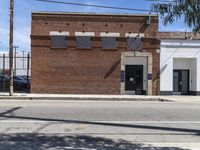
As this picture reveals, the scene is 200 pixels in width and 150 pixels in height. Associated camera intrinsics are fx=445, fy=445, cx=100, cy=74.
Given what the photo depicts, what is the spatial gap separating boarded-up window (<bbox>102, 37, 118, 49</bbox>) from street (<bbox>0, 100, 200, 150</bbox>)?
15.9 m

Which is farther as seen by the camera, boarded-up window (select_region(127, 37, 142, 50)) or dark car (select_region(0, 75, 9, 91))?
dark car (select_region(0, 75, 9, 91))

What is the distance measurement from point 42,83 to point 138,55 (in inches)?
310

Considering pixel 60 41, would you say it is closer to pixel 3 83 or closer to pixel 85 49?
pixel 85 49

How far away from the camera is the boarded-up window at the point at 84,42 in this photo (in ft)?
114

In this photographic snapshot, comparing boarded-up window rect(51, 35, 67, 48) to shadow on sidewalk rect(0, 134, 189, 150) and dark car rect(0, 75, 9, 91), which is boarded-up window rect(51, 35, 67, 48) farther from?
shadow on sidewalk rect(0, 134, 189, 150)

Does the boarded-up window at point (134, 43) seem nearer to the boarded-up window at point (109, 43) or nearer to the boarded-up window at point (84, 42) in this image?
the boarded-up window at point (109, 43)

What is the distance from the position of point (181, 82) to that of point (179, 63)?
1580 mm

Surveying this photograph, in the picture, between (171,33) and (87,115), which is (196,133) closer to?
(87,115)

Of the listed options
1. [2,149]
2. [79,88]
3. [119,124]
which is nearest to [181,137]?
[119,124]

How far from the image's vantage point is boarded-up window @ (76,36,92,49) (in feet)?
114

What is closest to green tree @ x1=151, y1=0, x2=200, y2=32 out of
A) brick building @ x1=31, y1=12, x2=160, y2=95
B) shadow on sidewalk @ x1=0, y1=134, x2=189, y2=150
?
shadow on sidewalk @ x1=0, y1=134, x2=189, y2=150

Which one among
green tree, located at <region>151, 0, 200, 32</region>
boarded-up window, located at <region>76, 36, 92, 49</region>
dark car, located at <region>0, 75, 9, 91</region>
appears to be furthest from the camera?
dark car, located at <region>0, 75, 9, 91</region>

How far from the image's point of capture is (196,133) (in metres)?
13.3

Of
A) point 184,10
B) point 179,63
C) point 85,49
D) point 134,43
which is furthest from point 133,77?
point 184,10
